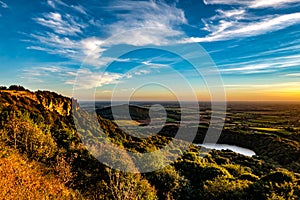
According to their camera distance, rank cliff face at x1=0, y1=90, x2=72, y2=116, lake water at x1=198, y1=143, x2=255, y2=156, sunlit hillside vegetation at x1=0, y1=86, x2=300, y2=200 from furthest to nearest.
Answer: lake water at x1=198, y1=143, x2=255, y2=156, cliff face at x1=0, y1=90, x2=72, y2=116, sunlit hillside vegetation at x1=0, y1=86, x2=300, y2=200

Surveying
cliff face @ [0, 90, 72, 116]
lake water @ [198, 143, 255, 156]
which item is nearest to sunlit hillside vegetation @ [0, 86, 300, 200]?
cliff face @ [0, 90, 72, 116]

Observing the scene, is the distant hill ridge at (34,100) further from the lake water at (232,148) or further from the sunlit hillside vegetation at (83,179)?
the lake water at (232,148)

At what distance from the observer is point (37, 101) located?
107 ft

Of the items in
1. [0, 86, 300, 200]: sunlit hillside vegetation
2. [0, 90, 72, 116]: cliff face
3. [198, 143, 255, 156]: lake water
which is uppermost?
[0, 90, 72, 116]: cliff face

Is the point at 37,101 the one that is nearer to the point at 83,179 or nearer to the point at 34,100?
the point at 34,100

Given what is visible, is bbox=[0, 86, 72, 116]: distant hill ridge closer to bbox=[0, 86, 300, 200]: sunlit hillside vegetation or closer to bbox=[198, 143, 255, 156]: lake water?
bbox=[0, 86, 300, 200]: sunlit hillside vegetation

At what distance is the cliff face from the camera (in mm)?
27641

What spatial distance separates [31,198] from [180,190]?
1035 cm

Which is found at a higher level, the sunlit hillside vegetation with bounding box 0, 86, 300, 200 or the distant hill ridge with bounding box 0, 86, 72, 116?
the distant hill ridge with bounding box 0, 86, 72, 116

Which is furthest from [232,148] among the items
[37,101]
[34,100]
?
[34,100]

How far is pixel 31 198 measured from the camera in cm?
839

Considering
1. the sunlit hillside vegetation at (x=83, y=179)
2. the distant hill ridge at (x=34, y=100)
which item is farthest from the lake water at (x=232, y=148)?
the sunlit hillside vegetation at (x=83, y=179)

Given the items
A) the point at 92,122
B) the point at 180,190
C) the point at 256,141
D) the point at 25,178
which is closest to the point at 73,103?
the point at 92,122

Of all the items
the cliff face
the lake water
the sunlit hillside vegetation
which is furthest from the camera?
the lake water
